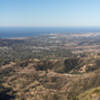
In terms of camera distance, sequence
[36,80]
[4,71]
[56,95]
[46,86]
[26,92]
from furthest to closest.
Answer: [4,71] < [36,80] < [46,86] < [26,92] < [56,95]

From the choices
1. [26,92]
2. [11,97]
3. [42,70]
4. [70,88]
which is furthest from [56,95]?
[42,70]

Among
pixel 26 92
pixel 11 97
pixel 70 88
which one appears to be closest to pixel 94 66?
pixel 70 88

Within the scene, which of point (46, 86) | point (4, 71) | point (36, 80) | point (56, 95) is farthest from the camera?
point (4, 71)

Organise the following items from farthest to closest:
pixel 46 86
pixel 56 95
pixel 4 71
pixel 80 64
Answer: pixel 80 64 → pixel 4 71 → pixel 46 86 → pixel 56 95

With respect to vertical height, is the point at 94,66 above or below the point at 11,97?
above

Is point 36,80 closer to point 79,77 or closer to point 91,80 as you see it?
point 79,77

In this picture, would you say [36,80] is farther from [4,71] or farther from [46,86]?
[4,71]

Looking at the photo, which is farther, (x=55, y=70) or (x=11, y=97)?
(x=55, y=70)

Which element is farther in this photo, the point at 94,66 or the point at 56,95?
the point at 94,66

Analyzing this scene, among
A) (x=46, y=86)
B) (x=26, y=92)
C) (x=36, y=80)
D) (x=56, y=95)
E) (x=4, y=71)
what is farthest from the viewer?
(x=4, y=71)
